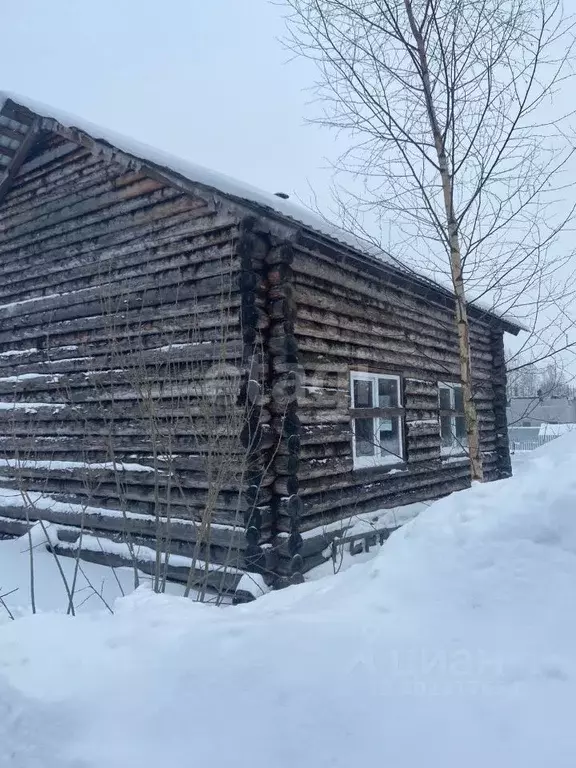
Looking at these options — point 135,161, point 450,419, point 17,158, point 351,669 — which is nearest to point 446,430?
point 450,419

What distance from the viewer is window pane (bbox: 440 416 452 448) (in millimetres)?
9481

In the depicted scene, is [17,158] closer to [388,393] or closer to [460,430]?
[388,393]

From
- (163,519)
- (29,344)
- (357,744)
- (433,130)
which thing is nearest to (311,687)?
(357,744)

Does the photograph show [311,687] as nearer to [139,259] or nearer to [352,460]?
[352,460]

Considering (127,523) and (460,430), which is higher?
(460,430)

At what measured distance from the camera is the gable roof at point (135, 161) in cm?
605

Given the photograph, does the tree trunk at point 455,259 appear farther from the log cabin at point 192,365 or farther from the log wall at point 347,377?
the log cabin at point 192,365

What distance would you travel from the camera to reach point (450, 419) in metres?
9.94

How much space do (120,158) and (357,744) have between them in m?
6.66

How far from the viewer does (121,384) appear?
270 inches

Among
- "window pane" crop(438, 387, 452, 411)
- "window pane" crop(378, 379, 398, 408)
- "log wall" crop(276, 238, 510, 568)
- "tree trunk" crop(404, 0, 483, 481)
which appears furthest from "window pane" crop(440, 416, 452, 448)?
"tree trunk" crop(404, 0, 483, 481)

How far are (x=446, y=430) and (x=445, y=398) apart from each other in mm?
575

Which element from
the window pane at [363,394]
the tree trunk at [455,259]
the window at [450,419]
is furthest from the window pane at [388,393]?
the tree trunk at [455,259]

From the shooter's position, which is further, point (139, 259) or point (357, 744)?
point (139, 259)
